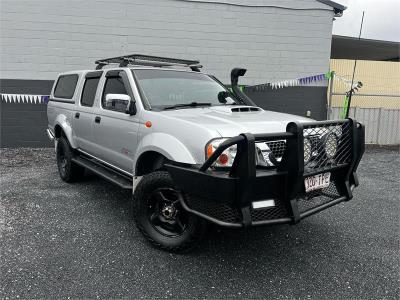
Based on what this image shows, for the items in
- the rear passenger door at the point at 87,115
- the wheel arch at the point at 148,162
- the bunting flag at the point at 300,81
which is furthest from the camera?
the bunting flag at the point at 300,81

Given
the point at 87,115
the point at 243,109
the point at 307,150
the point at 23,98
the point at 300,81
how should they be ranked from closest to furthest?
the point at 307,150 → the point at 243,109 → the point at 87,115 → the point at 23,98 → the point at 300,81

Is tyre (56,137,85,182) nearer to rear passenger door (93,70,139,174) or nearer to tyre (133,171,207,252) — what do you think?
rear passenger door (93,70,139,174)

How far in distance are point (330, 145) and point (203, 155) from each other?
4.06ft

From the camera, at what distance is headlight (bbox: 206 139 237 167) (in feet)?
9.62

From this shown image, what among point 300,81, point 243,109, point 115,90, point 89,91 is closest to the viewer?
point 243,109

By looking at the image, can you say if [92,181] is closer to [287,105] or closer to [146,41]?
[146,41]

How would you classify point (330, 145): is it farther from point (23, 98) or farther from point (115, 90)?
point (23, 98)

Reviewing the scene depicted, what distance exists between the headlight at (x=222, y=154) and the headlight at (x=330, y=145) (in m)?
0.92

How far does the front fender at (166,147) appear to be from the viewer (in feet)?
10.2

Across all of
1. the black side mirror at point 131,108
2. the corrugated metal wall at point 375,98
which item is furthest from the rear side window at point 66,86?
the corrugated metal wall at point 375,98

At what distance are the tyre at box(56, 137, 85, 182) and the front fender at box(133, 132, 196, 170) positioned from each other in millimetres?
2321

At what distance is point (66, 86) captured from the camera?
6.04 meters

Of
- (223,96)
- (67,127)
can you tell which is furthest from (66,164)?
(223,96)

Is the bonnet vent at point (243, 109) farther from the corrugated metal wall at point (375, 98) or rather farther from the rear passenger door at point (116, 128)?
the corrugated metal wall at point (375, 98)
